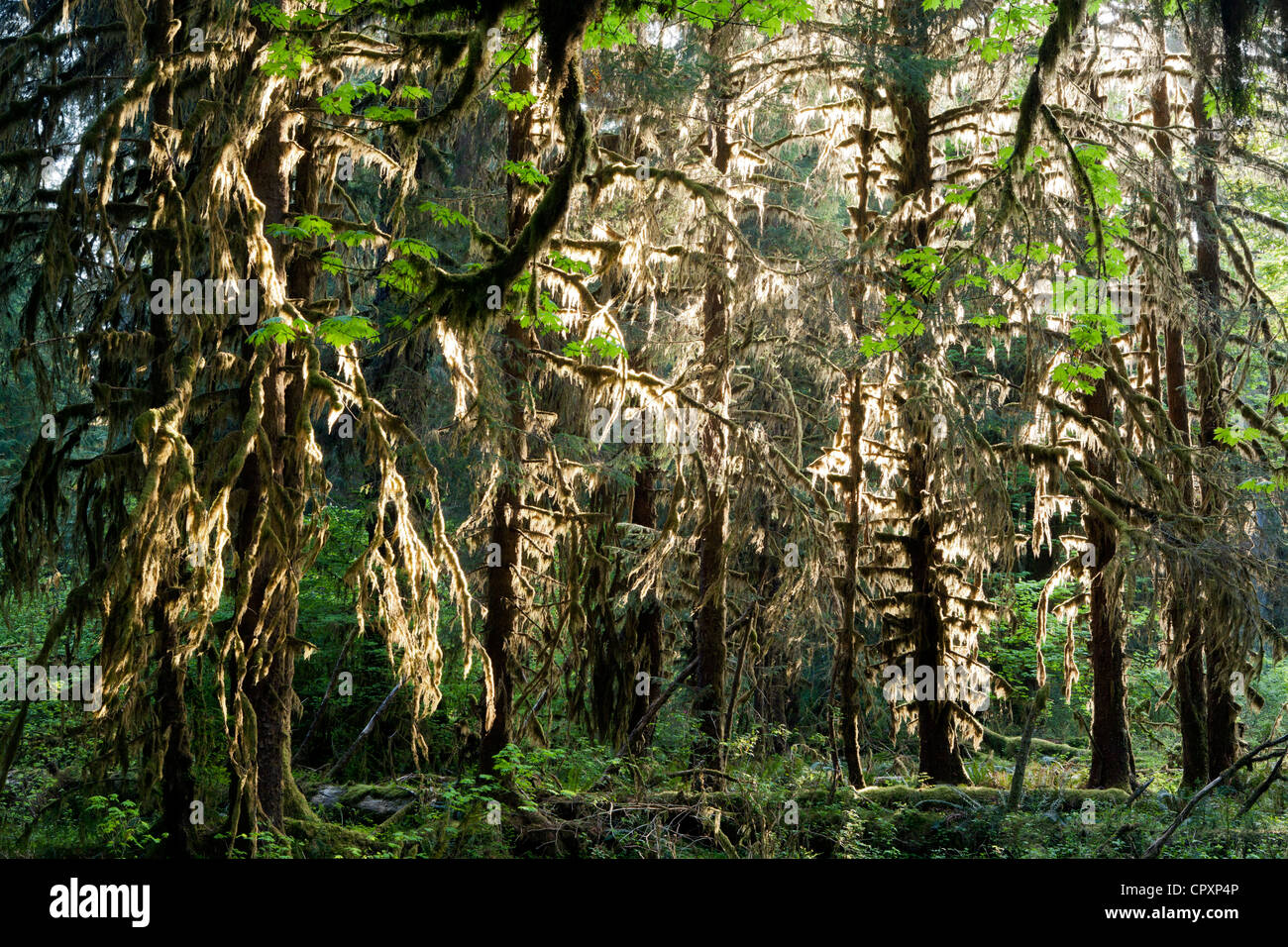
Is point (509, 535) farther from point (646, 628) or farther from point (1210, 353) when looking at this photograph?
point (1210, 353)

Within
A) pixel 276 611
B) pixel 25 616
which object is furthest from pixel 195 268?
pixel 25 616

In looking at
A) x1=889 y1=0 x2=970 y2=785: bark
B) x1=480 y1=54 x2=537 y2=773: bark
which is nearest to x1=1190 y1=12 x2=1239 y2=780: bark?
x1=889 y1=0 x2=970 y2=785: bark

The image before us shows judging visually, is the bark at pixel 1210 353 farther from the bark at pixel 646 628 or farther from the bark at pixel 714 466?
the bark at pixel 646 628

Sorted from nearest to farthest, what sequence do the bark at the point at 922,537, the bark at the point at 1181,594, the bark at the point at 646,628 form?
the bark at the point at 1181,594 < the bark at the point at 646,628 < the bark at the point at 922,537

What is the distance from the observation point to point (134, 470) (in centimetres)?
670

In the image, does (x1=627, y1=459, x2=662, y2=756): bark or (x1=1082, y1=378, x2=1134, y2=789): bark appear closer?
(x1=627, y1=459, x2=662, y2=756): bark

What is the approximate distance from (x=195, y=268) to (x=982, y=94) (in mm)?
9252

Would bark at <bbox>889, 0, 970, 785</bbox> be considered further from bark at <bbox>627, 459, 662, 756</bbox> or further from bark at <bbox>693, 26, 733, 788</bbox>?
bark at <bbox>627, 459, 662, 756</bbox>

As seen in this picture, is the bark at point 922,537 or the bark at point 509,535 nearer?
the bark at point 509,535

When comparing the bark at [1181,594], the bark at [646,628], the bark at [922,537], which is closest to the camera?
the bark at [1181,594]

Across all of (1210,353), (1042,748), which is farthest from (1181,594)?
(1042,748)

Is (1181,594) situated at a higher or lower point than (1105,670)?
higher

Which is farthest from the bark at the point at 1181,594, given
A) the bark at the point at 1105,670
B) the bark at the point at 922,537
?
the bark at the point at 922,537
